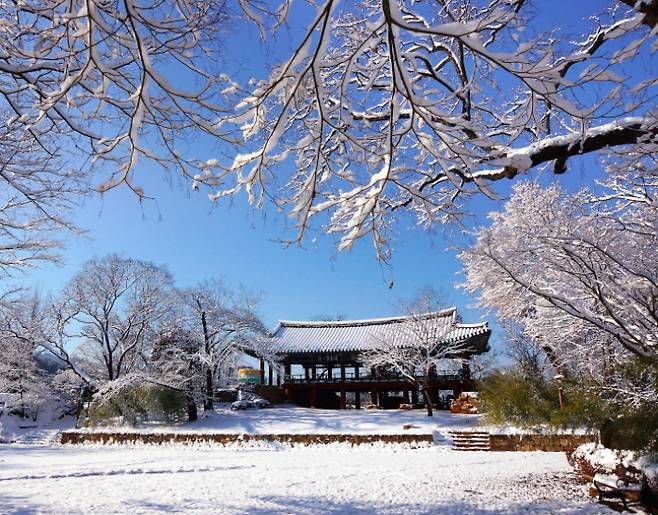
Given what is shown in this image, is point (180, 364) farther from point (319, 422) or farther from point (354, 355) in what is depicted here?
point (354, 355)

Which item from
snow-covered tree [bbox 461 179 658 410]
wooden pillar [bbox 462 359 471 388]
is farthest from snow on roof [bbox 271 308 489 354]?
snow-covered tree [bbox 461 179 658 410]

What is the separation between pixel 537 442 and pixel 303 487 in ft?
29.2

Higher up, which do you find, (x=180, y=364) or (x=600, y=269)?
(x=600, y=269)

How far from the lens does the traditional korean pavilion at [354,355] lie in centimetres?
2453

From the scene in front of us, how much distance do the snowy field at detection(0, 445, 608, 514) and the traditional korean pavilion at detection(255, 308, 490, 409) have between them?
12.9m

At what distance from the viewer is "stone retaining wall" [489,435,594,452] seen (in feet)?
43.1

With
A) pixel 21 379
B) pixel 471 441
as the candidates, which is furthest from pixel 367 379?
pixel 21 379

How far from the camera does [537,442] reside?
13906 millimetres

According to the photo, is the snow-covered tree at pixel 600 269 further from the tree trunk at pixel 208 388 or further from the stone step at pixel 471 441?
the tree trunk at pixel 208 388

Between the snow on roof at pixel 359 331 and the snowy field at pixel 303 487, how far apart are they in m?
12.7

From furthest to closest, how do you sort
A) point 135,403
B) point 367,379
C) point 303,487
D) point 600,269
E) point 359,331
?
1. point 359,331
2. point 367,379
3. point 135,403
4. point 303,487
5. point 600,269

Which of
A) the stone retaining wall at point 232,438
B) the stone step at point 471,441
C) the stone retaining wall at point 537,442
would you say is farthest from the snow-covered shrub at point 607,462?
the stone retaining wall at point 232,438

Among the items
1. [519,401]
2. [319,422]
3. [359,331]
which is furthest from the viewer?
[359,331]

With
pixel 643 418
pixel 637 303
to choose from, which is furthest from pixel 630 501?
pixel 637 303
